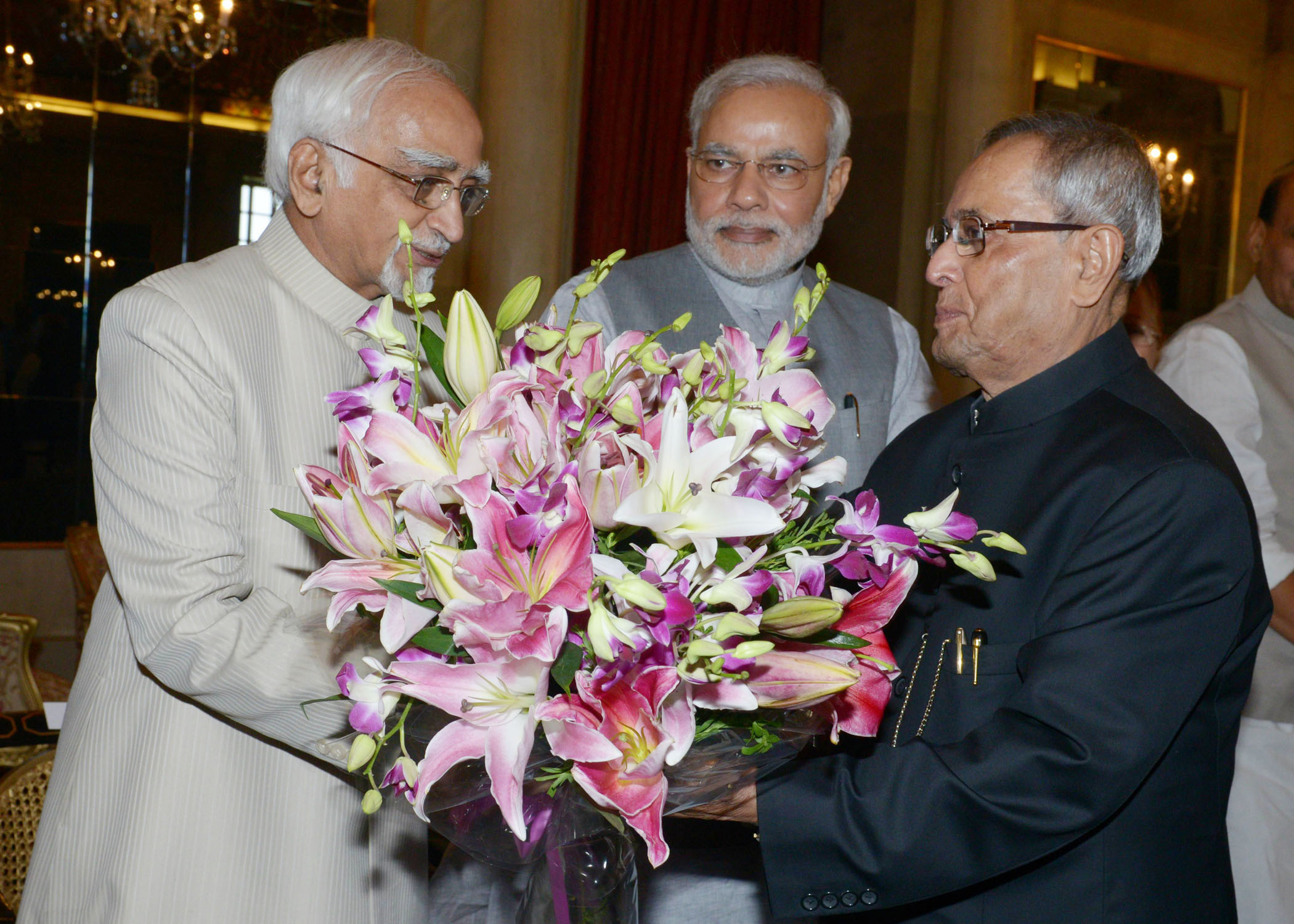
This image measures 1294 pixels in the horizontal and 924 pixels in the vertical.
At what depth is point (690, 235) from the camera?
7.86 ft

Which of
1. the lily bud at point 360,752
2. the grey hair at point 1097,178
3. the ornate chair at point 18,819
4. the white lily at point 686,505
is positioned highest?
the grey hair at point 1097,178

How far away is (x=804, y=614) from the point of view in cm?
88

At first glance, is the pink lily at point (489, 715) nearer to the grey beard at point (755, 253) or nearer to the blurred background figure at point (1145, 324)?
the grey beard at point (755, 253)

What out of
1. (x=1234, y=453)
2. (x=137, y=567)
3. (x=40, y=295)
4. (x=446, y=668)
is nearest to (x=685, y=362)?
(x=446, y=668)

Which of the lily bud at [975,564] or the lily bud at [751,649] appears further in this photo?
the lily bud at [975,564]

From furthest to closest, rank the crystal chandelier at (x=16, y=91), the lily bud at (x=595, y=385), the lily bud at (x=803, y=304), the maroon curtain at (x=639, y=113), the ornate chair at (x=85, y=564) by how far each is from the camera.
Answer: the crystal chandelier at (x=16, y=91), the maroon curtain at (x=639, y=113), the ornate chair at (x=85, y=564), the lily bud at (x=803, y=304), the lily bud at (x=595, y=385)

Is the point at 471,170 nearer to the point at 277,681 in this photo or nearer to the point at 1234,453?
the point at 277,681

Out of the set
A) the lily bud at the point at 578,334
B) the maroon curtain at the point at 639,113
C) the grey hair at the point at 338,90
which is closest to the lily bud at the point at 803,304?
the lily bud at the point at 578,334

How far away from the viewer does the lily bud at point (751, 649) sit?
814mm

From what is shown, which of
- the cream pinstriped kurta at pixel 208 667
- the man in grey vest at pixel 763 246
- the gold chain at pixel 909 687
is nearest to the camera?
the cream pinstriped kurta at pixel 208 667

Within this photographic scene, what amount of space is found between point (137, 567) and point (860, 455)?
4.47ft

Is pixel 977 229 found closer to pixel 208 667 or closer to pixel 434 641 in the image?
pixel 434 641

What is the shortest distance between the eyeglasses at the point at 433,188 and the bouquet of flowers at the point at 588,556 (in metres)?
0.69

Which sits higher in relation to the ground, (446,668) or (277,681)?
(446,668)
